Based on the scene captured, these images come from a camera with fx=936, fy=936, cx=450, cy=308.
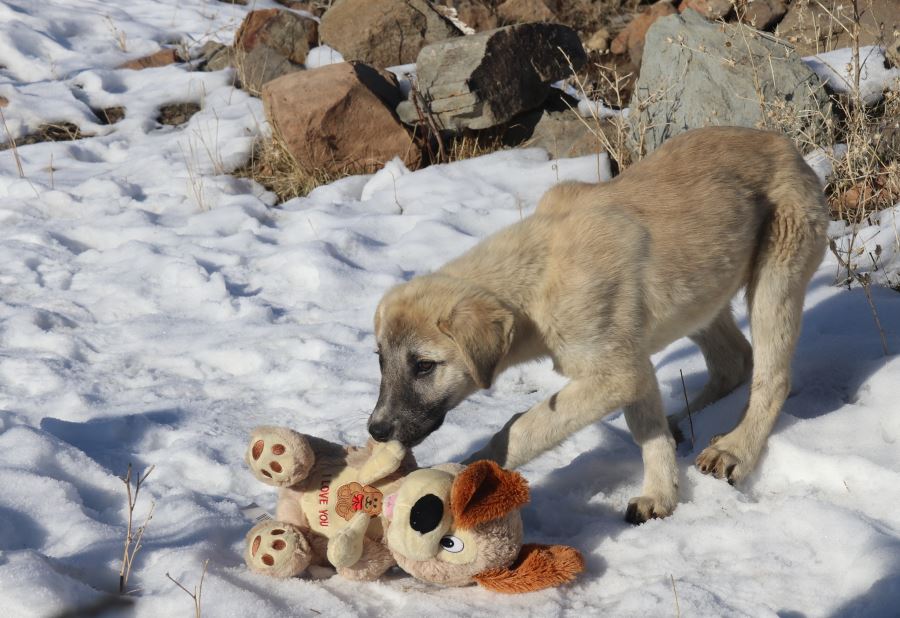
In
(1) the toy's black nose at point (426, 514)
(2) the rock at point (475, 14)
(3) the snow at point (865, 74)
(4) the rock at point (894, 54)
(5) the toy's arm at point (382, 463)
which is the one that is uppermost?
(4) the rock at point (894, 54)

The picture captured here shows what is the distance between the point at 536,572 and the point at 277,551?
86cm

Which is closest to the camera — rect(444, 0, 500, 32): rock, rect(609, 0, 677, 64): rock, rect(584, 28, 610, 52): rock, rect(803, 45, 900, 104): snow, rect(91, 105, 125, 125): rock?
rect(803, 45, 900, 104): snow

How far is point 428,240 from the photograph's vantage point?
670 centimetres

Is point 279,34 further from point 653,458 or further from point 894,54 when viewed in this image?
point 653,458

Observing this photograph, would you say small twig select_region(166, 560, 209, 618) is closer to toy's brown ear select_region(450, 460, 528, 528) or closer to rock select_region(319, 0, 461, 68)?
toy's brown ear select_region(450, 460, 528, 528)

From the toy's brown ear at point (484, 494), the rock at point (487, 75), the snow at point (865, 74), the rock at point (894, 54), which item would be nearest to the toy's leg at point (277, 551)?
the toy's brown ear at point (484, 494)

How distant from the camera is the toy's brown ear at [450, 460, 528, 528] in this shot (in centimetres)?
298

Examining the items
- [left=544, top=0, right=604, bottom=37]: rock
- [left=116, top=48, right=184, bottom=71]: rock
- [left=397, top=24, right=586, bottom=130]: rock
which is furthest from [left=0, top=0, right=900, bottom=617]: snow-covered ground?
[left=544, top=0, right=604, bottom=37]: rock

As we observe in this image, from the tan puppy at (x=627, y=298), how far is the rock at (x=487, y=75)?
3.80m

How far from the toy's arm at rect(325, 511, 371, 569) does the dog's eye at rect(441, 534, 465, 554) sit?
0.27 meters

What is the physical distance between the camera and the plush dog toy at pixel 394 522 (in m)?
2.99

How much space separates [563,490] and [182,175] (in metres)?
A: 5.38

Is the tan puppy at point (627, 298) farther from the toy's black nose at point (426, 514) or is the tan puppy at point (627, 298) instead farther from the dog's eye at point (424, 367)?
the toy's black nose at point (426, 514)

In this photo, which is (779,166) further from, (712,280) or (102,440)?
(102,440)
